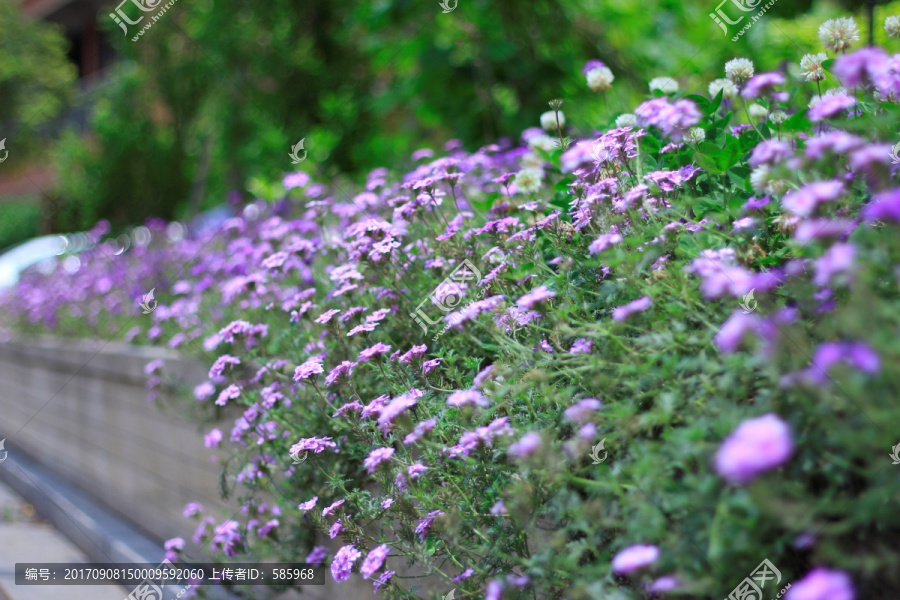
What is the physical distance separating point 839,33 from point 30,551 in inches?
169

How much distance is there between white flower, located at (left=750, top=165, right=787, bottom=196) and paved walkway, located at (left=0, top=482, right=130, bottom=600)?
9.93ft

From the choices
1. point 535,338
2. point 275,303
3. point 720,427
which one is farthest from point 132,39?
point 720,427

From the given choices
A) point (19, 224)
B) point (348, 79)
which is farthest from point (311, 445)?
point (19, 224)

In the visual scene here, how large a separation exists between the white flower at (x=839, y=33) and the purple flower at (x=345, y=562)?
1.88 m

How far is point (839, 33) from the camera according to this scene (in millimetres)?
2059

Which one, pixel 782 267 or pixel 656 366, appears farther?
pixel 782 267

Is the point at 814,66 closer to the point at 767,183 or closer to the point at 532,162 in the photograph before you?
the point at 767,183

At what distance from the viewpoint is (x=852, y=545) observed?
45.6 inches

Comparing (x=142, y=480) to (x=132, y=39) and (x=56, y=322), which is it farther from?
(x=132, y=39)

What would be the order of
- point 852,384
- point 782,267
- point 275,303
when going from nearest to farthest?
point 852,384 → point 782,267 → point 275,303

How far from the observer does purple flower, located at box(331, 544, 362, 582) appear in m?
1.83

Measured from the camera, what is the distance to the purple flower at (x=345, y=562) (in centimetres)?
183

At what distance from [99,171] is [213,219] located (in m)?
2.90

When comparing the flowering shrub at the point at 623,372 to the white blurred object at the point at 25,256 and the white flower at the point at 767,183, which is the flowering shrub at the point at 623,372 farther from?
the white blurred object at the point at 25,256
